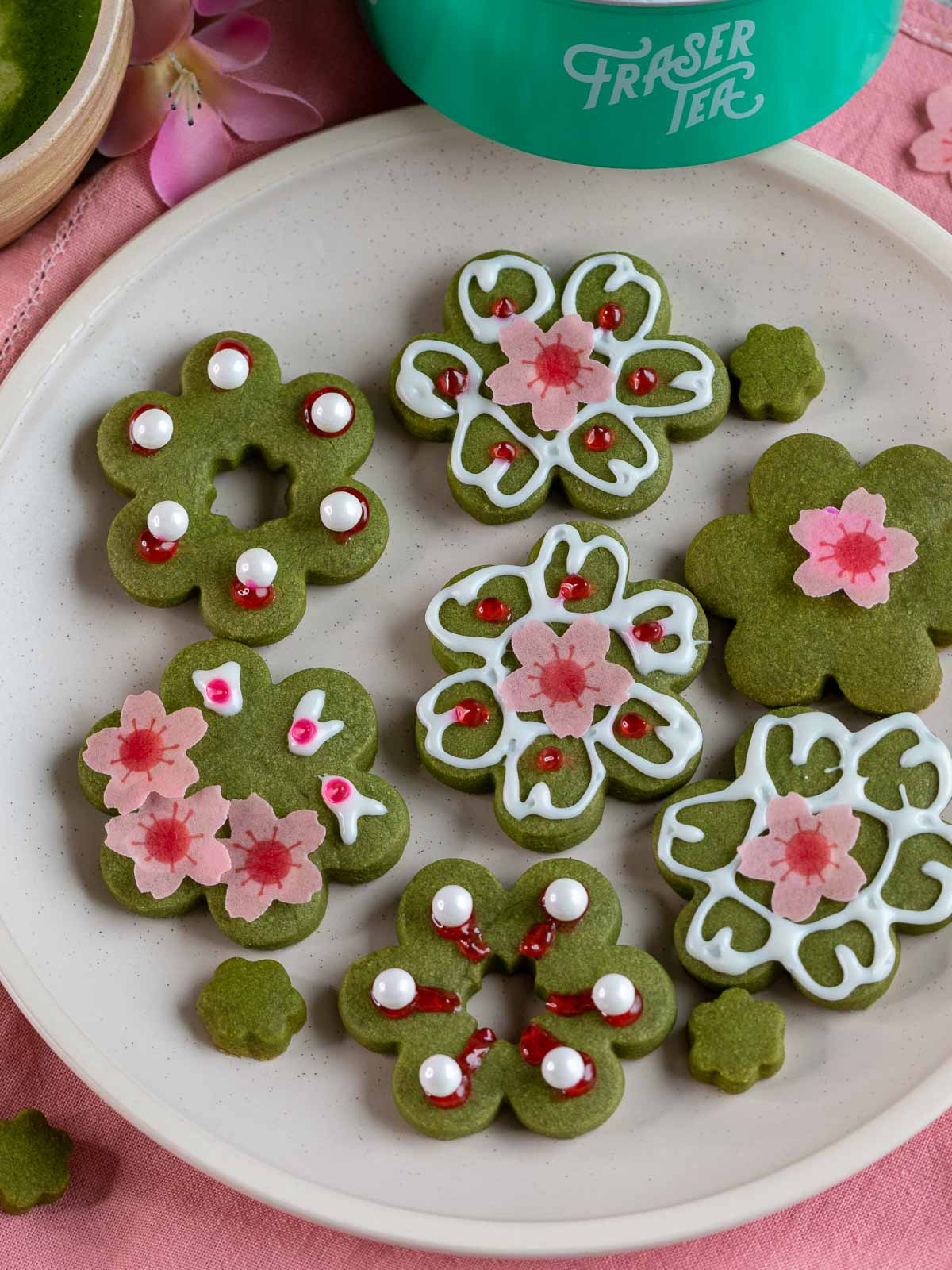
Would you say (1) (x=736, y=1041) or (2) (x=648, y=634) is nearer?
(1) (x=736, y=1041)

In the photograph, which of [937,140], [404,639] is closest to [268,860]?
[404,639]

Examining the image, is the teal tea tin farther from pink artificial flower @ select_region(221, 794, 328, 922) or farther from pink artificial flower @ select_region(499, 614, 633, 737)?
pink artificial flower @ select_region(221, 794, 328, 922)

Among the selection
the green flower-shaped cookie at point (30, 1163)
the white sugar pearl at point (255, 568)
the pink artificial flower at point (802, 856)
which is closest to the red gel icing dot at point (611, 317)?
the white sugar pearl at point (255, 568)

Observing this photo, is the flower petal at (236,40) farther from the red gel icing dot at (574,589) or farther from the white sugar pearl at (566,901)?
the white sugar pearl at (566,901)

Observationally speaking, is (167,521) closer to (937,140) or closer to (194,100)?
(194,100)

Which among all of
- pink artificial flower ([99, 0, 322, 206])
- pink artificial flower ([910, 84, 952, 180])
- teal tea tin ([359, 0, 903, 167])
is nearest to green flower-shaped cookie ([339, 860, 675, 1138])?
teal tea tin ([359, 0, 903, 167])

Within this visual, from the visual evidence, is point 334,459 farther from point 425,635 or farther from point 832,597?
point 832,597
